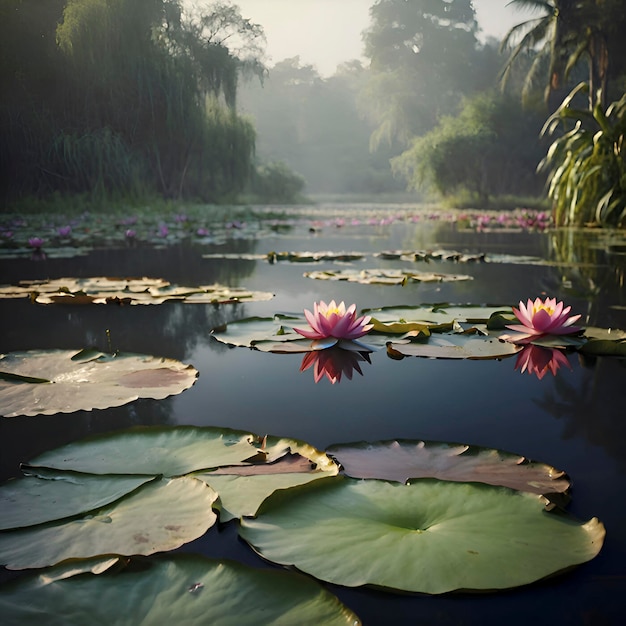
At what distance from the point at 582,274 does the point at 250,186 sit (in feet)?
44.2

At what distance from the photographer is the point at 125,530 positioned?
1.72 ft

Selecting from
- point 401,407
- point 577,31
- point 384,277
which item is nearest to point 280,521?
point 401,407

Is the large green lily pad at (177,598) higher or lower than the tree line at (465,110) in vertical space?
lower

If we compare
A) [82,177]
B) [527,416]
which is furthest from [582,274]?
[82,177]

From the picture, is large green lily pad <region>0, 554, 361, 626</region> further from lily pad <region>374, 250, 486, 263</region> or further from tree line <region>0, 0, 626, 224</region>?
tree line <region>0, 0, 626, 224</region>

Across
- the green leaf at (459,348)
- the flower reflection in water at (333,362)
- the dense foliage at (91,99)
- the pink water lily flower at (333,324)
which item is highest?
the dense foliage at (91,99)

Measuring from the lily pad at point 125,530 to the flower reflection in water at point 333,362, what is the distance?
0.48m

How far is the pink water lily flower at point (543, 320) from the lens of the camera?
A: 122 centimetres

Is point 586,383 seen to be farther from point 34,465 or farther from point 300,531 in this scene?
point 34,465

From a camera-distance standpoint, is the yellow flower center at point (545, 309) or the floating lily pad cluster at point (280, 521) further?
the yellow flower center at point (545, 309)

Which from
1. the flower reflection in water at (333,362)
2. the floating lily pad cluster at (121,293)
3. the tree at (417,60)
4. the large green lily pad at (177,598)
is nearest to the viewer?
the large green lily pad at (177,598)

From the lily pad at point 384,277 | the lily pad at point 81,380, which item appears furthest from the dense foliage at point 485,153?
the lily pad at point 81,380

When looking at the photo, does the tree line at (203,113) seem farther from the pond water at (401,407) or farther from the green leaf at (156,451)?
the green leaf at (156,451)

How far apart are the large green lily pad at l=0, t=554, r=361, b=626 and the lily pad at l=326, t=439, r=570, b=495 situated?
8.6 inches
